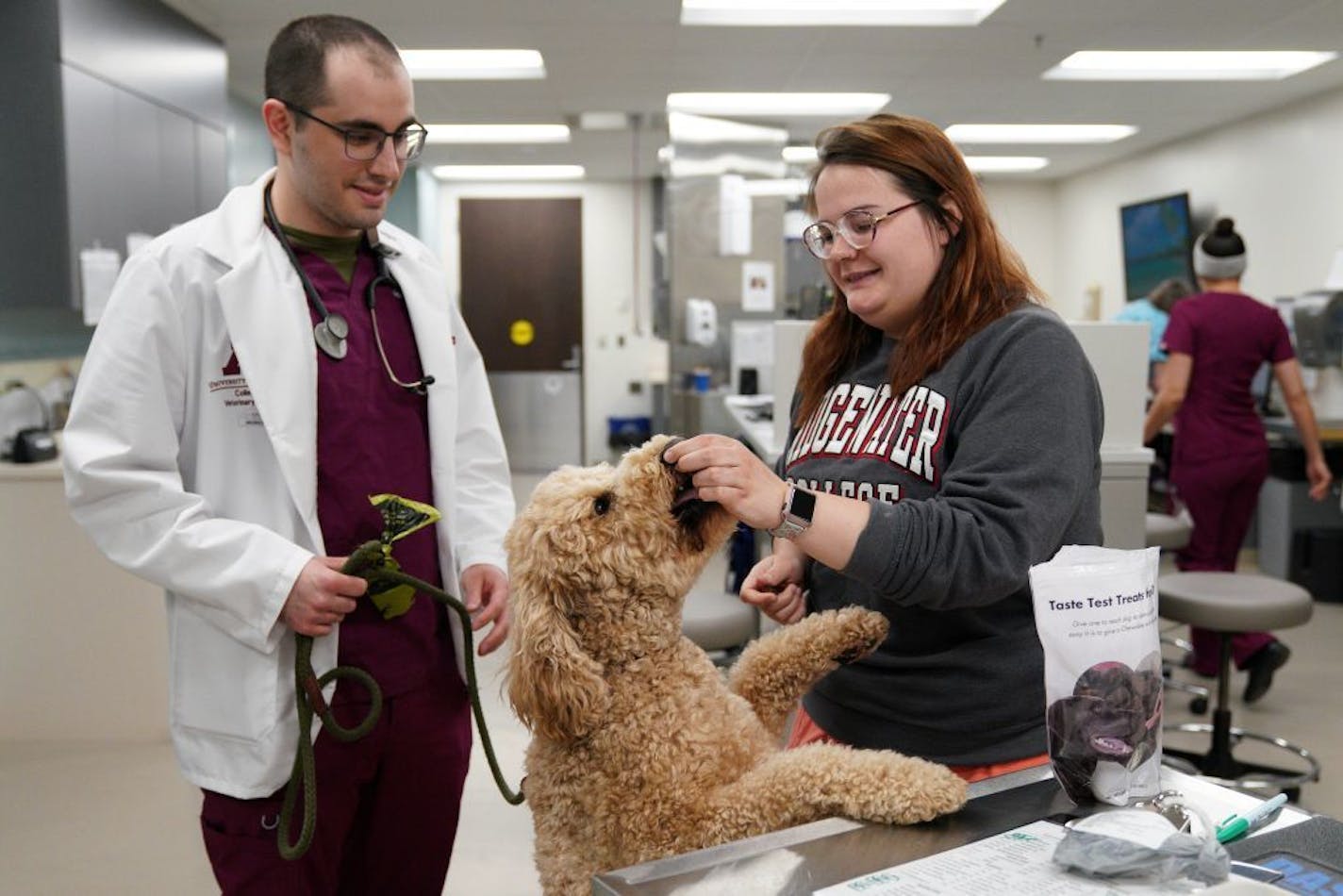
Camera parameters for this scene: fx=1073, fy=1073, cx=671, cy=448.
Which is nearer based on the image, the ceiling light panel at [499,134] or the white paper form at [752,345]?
the white paper form at [752,345]

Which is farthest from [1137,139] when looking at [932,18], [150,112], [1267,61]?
[150,112]

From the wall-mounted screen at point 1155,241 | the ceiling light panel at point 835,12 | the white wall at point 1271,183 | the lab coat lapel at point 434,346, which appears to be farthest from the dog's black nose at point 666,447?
the wall-mounted screen at point 1155,241

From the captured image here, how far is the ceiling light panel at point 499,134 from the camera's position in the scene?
8.12 metres

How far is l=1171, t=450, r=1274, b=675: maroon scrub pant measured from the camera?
425 centimetres

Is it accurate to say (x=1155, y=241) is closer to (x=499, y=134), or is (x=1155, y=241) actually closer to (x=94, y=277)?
(x=499, y=134)

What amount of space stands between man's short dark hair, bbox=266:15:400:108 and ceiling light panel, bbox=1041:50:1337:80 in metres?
5.40

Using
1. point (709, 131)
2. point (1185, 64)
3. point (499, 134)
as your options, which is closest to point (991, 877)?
point (709, 131)

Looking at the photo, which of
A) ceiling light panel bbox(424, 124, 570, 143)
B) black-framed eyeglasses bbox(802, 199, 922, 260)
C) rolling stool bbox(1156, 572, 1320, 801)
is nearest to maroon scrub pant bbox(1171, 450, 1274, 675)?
rolling stool bbox(1156, 572, 1320, 801)

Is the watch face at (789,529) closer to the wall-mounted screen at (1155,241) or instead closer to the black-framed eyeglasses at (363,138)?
the black-framed eyeglasses at (363,138)

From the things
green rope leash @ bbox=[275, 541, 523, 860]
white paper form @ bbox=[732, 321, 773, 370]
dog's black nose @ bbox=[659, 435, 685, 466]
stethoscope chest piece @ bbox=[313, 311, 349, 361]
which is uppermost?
white paper form @ bbox=[732, 321, 773, 370]

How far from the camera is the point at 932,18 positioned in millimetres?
5297

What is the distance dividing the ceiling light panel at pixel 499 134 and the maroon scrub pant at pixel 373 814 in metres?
6.98

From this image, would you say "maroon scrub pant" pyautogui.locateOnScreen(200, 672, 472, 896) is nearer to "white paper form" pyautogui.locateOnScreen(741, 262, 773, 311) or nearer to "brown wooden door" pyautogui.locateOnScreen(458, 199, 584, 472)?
"white paper form" pyautogui.locateOnScreen(741, 262, 773, 311)

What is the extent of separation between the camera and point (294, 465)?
1.49 meters
